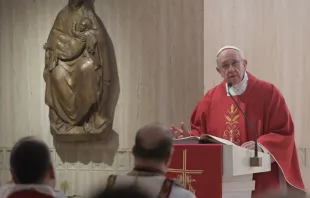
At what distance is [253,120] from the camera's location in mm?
4559

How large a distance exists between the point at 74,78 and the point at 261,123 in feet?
11.6

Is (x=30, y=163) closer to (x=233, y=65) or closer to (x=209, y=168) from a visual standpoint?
(x=209, y=168)

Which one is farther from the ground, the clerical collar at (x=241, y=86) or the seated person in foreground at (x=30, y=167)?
the clerical collar at (x=241, y=86)

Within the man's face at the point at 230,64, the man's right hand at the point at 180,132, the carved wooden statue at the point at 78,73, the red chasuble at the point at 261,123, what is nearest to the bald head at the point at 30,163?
the man's right hand at the point at 180,132

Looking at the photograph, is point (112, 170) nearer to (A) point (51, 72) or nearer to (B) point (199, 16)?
(A) point (51, 72)

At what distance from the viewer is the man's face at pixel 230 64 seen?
456 cm

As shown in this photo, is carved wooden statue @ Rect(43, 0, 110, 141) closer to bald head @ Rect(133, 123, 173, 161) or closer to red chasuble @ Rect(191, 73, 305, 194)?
red chasuble @ Rect(191, 73, 305, 194)

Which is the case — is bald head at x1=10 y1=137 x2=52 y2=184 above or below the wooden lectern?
above

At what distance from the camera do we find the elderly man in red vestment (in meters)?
4.32

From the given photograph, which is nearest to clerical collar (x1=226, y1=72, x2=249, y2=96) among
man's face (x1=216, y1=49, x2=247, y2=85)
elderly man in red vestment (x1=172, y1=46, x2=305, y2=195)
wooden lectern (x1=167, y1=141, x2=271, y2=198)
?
elderly man in red vestment (x1=172, y1=46, x2=305, y2=195)

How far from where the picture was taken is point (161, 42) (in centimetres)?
726

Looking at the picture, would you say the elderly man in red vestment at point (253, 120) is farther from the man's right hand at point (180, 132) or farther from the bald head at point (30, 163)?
the bald head at point (30, 163)

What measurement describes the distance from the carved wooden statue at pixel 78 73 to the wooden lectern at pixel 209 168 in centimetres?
383

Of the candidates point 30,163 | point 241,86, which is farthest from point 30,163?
point 241,86
